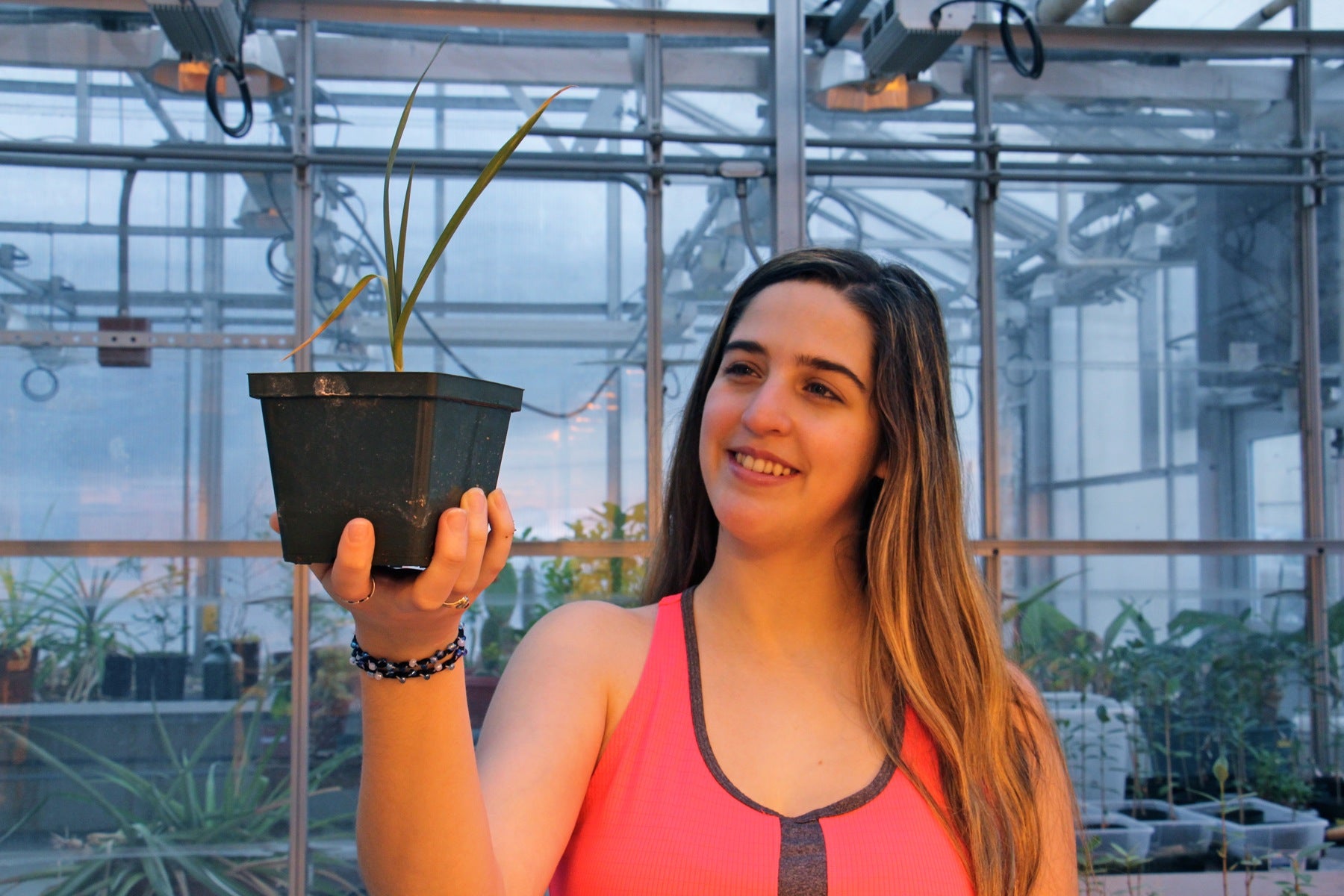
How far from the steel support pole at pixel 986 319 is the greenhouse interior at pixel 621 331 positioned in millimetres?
16

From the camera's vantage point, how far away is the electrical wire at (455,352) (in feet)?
12.5

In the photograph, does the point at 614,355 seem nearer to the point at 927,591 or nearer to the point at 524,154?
the point at 524,154

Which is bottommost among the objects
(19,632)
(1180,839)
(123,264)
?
(1180,839)

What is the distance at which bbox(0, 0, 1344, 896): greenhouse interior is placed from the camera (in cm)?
358

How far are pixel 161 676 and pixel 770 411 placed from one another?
9.91ft

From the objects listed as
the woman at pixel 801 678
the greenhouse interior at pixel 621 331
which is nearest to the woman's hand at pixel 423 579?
the woman at pixel 801 678

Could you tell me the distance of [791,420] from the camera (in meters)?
1.31

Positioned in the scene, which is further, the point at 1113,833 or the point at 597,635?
the point at 1113,833

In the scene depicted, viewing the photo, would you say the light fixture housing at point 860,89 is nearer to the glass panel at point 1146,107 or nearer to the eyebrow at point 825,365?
the glass panel at point 1146,107

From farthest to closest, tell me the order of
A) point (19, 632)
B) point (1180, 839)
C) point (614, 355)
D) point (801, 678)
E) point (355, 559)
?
point (614, 355), point (1180, 839), point (19, 632), point (801, 678), point (355, 559)

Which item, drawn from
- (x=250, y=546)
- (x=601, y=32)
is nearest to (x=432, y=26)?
(x=601, y=32)

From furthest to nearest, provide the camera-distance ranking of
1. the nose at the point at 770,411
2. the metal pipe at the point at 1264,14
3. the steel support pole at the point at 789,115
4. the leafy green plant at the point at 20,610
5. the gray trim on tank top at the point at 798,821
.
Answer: the metal pipe at the point at 1264,14 → the steel support pole at the point at 789,115 → the leafy green plant at the point at 20,610 → the nose at the point at 770,411 → the gray trim on tank top at the point at 798,821

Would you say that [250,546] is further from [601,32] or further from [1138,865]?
[1138,865]

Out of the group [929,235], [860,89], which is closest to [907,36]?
[860,89]
